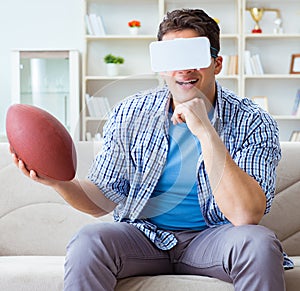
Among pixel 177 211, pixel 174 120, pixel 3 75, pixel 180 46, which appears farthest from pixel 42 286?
pixel 3 75

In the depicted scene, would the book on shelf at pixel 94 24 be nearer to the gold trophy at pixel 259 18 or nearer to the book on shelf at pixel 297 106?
the gold trophy at pixel 259 18

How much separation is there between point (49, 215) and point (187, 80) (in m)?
0.87

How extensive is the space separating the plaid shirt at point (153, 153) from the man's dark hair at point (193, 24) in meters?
0.16

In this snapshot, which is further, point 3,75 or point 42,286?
point 3,75

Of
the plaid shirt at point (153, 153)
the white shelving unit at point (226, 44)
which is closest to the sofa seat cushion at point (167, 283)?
the plaid shirt at point (153, 153)

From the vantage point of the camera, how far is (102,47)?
6.13m

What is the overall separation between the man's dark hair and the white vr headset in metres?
0.09

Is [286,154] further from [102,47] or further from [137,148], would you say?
[102,47]

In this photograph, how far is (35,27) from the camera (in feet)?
19.8

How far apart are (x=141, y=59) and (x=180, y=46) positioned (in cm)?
451

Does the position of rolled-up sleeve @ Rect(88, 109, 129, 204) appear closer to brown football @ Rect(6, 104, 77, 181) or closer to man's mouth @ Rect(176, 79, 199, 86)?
brown football @ Rect(6, 104, 77, 181)

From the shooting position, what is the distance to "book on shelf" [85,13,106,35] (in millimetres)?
5887

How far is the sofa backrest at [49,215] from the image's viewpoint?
2.26 m

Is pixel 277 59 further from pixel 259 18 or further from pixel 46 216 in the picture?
pixel 46 216
